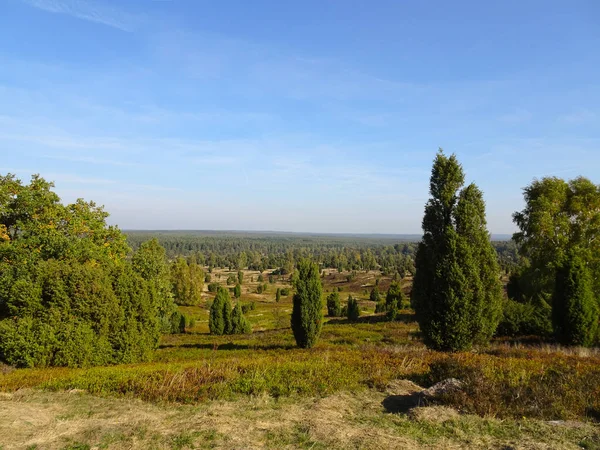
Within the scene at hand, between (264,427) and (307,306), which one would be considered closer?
(264,427)

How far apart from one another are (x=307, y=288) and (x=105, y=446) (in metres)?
13.8

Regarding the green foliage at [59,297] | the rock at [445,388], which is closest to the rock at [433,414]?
the rock at [445,388]

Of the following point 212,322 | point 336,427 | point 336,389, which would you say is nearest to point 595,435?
point 336,427

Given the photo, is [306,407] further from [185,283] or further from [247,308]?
[185,283]

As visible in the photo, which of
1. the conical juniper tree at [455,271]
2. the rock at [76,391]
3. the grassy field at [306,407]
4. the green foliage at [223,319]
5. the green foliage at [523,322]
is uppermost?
the conical juniper tree at [455,271]

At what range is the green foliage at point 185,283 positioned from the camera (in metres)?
57.2

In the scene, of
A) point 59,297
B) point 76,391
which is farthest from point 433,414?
point 59,297

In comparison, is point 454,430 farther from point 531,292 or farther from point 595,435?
point 531,292

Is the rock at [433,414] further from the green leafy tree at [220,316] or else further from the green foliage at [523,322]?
the green leafy tree at [220,316]

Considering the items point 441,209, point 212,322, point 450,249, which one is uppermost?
point 441,209

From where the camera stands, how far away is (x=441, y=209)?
566 inches

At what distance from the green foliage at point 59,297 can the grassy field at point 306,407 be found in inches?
76.4

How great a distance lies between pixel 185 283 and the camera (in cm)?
5791

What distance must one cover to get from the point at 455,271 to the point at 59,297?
14309 millimetres
